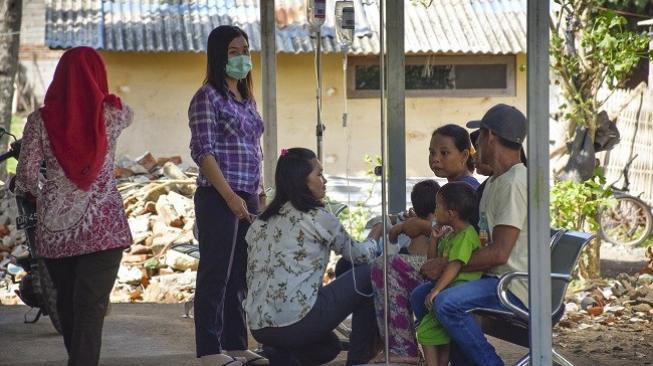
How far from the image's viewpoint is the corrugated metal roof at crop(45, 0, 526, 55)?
15.9 meters

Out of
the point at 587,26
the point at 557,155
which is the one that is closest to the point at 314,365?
the point at 587,26

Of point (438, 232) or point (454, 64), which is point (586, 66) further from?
point (454, 64)

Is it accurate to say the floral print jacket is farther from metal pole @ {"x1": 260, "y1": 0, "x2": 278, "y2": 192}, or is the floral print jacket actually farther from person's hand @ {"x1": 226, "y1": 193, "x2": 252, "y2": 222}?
metal pole @ {"x1": 260, "y1": 0, "x2": 278, "y2": 192}

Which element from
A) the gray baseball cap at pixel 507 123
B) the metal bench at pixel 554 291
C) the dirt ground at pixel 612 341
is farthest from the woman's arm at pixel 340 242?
the dirt ground at pixel 612 341

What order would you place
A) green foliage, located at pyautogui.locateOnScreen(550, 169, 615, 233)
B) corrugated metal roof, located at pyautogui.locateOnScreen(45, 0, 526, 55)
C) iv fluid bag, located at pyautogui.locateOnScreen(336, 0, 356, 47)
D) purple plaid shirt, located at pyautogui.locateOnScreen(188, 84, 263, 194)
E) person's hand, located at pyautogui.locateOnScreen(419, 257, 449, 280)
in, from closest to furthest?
1. person's hand, located at pyautogui.locateOnScreen(419, 257, 449, 280)
2. purple plaid shirt, located at pyautogui.locateOnScreen(188, 84, 263, 194)
3. iv fluid bag, located at pyautogui.locateOnScreen(336, 0, 356, 47)
4. green foliage, located at pyautogui.locateOnScreen(550, 169, 615, 233)
5. corrugated metal roof, located at pyautogui.locateOnScreen(45, 0, 526, 55)

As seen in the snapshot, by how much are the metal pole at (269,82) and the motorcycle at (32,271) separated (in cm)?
163

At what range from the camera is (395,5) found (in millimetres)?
6422

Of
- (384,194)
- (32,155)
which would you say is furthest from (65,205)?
(384,194)

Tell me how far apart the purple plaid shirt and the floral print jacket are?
1.70 feet

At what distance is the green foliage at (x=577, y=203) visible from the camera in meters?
10.1

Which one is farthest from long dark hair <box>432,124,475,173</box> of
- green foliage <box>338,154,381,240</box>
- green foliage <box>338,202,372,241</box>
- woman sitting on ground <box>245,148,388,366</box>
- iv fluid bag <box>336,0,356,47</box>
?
green foliage <box>338,202,372,241</box>

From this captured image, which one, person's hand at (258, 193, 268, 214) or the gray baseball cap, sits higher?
the gray baseball cap

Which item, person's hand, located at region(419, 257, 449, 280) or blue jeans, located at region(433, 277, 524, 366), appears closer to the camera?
blue jeans, located at region(433, 277, 524, 366)

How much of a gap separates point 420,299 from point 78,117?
180cm
